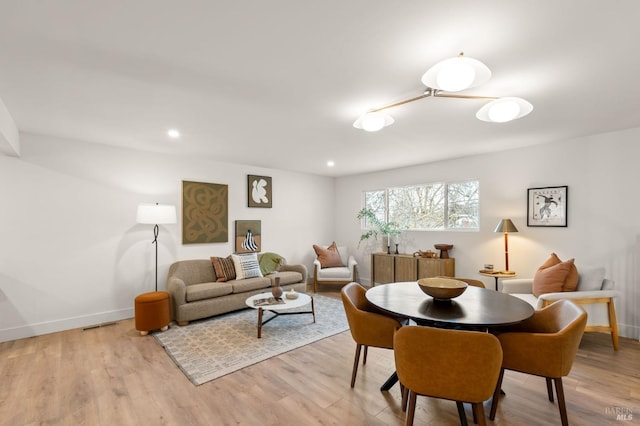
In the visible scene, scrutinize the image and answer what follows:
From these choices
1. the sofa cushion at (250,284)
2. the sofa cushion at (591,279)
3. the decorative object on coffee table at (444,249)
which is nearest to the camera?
the sofa cushion at (591,279)

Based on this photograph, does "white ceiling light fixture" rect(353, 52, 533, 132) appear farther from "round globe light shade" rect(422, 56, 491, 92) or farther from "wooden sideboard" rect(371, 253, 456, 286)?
"wooden sideboard" rect(371, 253, 456, 286)

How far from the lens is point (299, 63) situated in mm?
1978

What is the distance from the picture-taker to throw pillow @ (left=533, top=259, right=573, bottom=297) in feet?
10.7

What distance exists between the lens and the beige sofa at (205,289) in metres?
3.77

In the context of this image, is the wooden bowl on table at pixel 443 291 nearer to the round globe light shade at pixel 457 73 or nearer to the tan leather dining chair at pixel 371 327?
the tan leather dining chair at pixel 371 327

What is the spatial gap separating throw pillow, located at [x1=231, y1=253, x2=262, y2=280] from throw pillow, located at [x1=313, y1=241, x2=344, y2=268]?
4.61 feet

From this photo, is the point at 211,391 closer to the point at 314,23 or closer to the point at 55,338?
the point at 55,338

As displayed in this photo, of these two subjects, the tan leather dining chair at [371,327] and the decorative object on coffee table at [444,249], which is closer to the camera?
the tan leather dining chair at [371,327]

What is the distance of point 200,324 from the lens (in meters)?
3.79

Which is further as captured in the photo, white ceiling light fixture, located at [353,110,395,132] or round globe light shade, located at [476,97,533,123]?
white ceiling light fixture, located at [353,110,395,132]

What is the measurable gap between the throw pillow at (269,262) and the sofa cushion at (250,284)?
398 millimetres

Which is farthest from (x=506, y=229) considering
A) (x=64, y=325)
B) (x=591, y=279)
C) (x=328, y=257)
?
(x=64, y=325)

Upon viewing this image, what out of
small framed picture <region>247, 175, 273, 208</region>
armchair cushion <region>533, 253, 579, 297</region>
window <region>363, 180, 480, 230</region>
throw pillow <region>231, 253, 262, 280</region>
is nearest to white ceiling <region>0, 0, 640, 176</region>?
window <region>363, 180, 480, 230</region>

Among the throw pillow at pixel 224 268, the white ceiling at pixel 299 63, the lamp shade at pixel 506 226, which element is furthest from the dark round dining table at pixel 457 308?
the throw pillow at pixel 224 268
